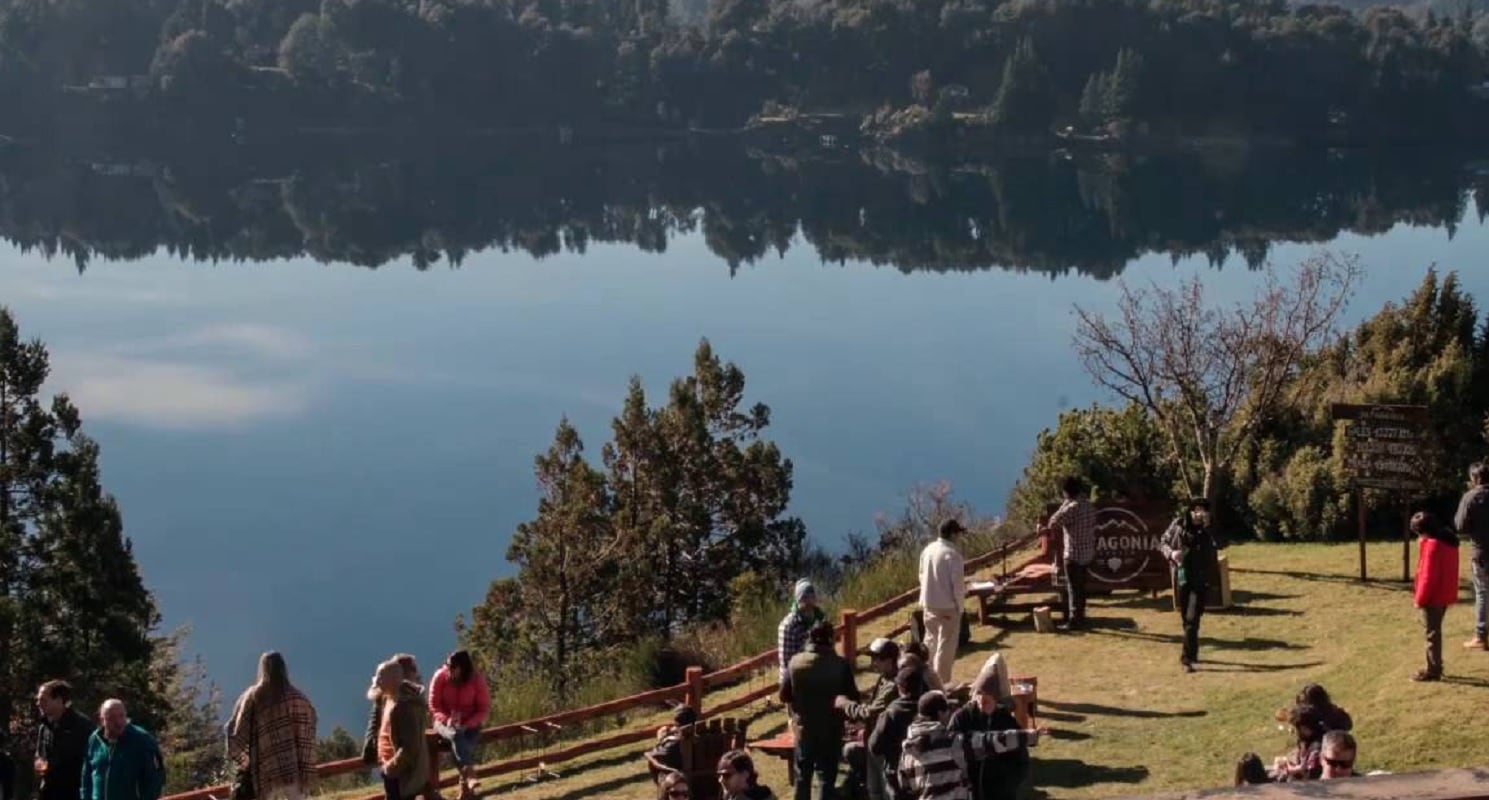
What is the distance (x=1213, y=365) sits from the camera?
73.7 feet

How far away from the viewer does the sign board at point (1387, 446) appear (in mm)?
15305

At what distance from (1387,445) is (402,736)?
904 cm

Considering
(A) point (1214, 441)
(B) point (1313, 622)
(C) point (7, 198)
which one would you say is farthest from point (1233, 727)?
(C) point (7, 198)

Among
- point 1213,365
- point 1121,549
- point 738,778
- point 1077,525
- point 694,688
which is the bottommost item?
point 694,688

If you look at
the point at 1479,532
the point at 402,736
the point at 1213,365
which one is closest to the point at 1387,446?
the point at 1479,532

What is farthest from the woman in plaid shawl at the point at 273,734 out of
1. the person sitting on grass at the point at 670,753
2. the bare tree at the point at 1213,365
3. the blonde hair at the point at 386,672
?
the bare tree at the point at 1213,365

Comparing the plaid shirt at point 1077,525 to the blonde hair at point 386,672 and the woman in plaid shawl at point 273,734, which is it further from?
the woman in plaid shawl at point 273,734

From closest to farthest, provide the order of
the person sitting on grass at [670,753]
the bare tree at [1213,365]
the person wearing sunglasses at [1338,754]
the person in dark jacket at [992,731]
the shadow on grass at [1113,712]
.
A: the person wearing sunglasses at [1338,754] → the person in dark jacket at [992,731] → the person sitting on grass at [670,753] → the shadow on grass at [1113,712] → the bare tree at [1213,365]

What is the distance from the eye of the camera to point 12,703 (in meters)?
21.8

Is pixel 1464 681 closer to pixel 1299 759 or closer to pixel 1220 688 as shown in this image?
pixel 1220 688

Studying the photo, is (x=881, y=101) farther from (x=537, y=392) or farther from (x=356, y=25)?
(x=537, y=392)

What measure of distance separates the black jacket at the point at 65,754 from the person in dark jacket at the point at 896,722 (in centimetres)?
384

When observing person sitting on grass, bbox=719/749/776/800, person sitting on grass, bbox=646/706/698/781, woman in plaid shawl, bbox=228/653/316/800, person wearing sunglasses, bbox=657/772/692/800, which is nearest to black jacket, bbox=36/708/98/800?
woman in plaid shawl, bbox=228/653/316/800

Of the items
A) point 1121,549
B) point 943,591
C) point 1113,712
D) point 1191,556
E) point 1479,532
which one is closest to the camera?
point 943,591
